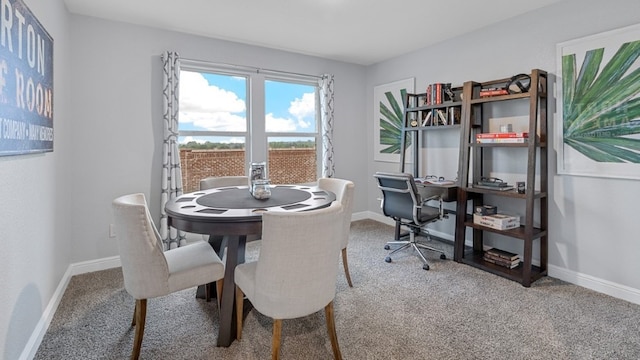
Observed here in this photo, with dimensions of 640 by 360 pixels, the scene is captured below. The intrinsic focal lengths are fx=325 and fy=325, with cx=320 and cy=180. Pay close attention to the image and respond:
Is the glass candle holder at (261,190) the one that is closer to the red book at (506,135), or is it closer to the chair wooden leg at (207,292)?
the chair wooden leg at (207,292)

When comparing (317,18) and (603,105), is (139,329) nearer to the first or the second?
(317,18)

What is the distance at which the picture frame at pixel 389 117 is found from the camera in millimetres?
4469

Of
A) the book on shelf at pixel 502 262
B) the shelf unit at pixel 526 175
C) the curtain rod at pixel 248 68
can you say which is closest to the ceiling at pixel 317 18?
the curtain rod at pixel 248 68

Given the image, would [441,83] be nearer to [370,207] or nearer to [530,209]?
[530,209]

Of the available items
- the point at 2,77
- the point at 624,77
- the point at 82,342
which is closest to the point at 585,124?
the point at 624,77

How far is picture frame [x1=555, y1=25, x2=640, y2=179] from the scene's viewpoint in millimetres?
2441

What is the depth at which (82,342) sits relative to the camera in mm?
1982

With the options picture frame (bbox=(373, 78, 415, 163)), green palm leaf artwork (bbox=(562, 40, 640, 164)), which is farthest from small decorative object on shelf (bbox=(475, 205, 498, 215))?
picture frame (bbox=(373, 78, 415, 163))

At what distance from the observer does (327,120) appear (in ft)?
15.0

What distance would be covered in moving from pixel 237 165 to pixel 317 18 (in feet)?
6.41

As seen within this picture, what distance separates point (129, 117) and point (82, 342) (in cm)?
215

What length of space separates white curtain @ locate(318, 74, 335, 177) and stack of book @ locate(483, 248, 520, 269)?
87.3 inches

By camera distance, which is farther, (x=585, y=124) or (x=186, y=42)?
(x=186, y=42)

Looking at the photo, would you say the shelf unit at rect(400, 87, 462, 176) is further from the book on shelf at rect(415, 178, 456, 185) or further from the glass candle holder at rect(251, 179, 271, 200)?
the glass candle holder at rect(251, 179, 271, 200)
